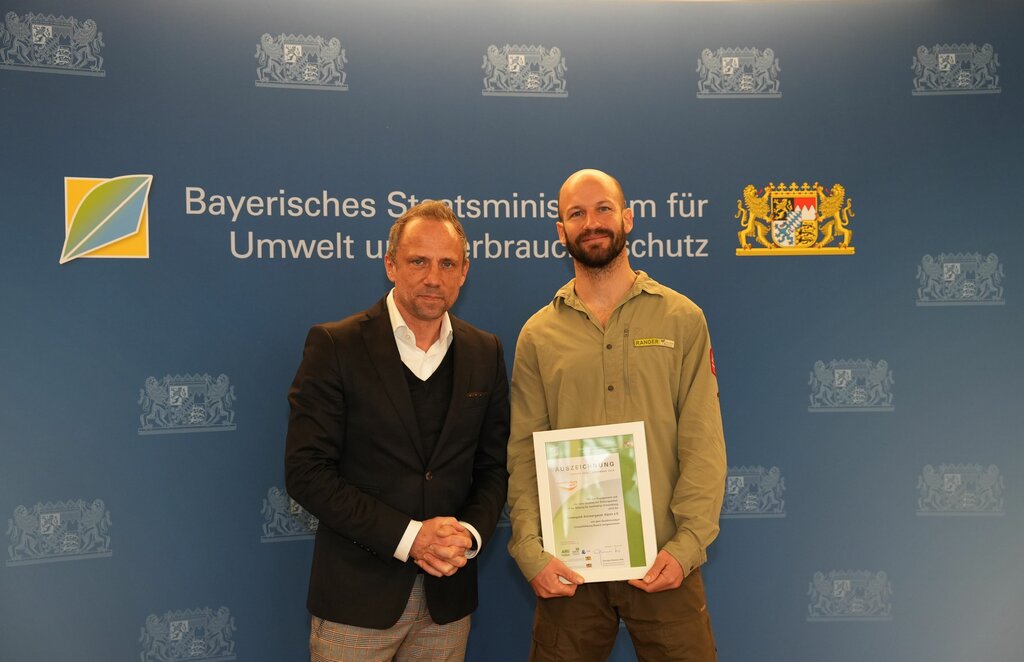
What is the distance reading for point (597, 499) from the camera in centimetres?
245

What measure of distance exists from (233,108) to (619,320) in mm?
1915

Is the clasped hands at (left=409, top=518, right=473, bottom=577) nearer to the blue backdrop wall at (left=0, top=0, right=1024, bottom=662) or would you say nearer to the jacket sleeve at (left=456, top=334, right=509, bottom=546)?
the jacket sleeve at (left=456, top=334, right=509, bottom=546)

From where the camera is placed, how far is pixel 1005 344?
3.55 m

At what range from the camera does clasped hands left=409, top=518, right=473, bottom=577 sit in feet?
7.54

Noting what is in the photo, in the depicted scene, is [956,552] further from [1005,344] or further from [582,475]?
[582,475]

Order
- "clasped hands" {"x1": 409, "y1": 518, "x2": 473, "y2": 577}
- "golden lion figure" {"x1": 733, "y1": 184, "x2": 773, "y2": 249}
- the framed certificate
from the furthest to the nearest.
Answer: "golden lion figure" {"x1": 733, "y1": 184, "x2": 773, "y2": 249}
the framed certificate
"clasped hands" {"x1": 409, "y1": 518, "x2": 473, "y2": 577}

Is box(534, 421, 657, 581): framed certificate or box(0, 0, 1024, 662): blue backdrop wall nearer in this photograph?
box(534, 421, 657, 581): framed certificate

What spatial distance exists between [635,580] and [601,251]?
3.44 ft

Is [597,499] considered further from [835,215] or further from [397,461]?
[835,215]

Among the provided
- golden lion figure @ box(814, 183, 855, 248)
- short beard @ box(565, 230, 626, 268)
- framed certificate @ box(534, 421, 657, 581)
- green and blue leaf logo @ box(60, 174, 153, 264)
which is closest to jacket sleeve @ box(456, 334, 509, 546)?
framed certificate @ box(534, 421, 657, 581)

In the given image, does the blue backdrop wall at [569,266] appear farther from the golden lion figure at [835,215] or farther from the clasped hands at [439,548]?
the clasped hands at [439,548]

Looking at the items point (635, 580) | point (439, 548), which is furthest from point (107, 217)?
point (635, 580)

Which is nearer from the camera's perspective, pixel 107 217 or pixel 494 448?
pixel 494 448

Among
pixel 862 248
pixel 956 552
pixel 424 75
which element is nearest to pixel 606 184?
pixel 424 75
